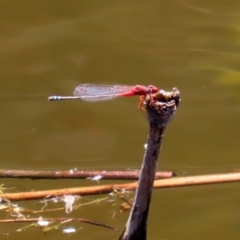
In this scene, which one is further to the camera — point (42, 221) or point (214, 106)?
point (214, 106)

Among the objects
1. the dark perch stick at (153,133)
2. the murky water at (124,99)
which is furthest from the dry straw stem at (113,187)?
the dark perch stick at (153,133)

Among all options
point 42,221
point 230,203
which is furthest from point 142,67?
point 42,221

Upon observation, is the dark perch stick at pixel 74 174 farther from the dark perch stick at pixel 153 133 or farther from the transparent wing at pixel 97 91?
the dark perch stick at pixel 153 133

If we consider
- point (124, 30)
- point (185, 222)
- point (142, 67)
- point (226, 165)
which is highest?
point (124, 30)

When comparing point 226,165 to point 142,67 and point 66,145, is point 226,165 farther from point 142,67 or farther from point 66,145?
point 142,67

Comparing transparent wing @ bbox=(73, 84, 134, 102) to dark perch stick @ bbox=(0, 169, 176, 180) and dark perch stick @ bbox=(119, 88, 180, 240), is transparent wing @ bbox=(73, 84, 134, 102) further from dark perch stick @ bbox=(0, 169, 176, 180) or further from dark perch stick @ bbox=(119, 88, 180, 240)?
dark perch stick @ bbox=(119, 88, 180, 240)

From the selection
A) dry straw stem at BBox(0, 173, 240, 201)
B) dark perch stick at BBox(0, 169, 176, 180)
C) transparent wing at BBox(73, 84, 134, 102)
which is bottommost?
dry straw stem at BBox(0, 173, 240, 201)

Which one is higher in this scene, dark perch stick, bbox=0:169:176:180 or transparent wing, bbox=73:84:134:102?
transparent wing, bbox=73:84:134:102

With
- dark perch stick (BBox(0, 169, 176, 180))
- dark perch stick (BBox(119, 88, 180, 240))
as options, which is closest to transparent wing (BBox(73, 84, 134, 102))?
dark perch stick (BBox(0, 169, 176, 180))
